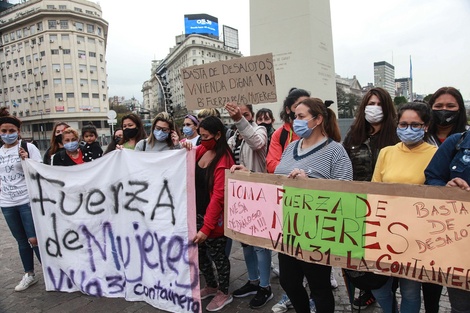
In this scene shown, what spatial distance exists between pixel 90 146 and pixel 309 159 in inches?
131

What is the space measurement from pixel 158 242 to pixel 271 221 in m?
1.14

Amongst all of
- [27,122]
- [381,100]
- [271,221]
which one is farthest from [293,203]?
[27,122]

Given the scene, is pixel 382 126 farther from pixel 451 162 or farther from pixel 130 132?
pixel 130 132

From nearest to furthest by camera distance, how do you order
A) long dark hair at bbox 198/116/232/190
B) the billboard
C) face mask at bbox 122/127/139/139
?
long dark hair at bbox 198/116/232/190 < face mask at bbox 122/127/139/139 < the billboard

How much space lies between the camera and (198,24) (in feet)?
277

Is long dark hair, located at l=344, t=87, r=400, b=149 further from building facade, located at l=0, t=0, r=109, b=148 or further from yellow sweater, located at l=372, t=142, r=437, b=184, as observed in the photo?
building facade, located at l=0, t=0, r=109, b=148

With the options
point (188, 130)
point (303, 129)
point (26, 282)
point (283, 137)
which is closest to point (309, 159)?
point (303, 129)

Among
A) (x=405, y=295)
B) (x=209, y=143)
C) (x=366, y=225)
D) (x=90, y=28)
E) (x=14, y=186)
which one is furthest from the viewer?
(x=90, y=28)

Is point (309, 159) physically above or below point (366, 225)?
above

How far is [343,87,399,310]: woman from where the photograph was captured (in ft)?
8.71

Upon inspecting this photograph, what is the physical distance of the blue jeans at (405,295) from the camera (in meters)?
2.15

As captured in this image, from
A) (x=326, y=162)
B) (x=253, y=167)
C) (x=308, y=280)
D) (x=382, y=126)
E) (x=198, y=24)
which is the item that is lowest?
(x=308, y=280)

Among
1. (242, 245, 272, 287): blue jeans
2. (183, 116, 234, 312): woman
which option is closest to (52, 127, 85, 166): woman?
(183, 116, 234, 312): woman

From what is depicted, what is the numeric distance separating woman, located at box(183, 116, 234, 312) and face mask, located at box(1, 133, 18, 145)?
6.95 feet
